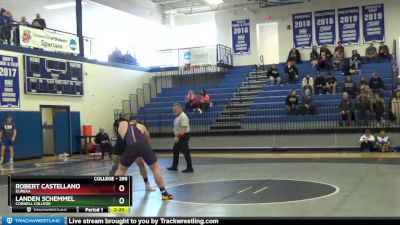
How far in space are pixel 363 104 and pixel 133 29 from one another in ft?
55.8

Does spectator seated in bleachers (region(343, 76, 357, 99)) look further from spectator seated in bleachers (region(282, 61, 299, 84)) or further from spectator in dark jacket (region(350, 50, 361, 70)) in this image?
spectator seated in bleachers (region(282, 61, 299, 84))

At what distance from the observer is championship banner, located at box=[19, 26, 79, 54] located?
21078mm

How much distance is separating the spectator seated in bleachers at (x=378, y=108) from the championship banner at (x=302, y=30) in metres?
9.92

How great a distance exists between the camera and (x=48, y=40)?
22.3 m

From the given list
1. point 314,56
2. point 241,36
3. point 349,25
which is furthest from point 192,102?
point 349,25

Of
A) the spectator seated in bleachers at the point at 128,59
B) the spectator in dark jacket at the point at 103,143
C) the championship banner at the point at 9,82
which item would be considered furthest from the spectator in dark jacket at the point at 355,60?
the championship banner at the point at 9,82

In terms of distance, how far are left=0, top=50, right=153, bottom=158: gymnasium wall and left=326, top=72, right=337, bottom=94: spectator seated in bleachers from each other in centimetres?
1147

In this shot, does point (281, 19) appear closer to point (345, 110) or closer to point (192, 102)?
point (192, 102)

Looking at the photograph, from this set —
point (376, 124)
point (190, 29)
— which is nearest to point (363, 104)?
point (376, 124)

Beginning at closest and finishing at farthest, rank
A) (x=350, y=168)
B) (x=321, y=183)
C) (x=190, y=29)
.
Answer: (x=321, y=183)
(x=350, y=168)
(x=190, y=29)

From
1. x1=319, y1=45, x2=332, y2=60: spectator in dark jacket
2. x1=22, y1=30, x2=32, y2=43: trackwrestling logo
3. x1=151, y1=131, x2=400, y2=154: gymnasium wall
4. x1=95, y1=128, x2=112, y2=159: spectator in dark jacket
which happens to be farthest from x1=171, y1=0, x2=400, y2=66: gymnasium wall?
x1=22, y1=30, x2=32, y2=43: trackwrestling logo

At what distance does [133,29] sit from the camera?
1270 inches

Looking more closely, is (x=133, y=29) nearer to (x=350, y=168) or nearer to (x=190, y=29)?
(x=190, y=29)

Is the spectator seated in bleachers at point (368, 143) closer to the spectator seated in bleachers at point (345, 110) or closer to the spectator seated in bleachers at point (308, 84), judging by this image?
the spectator seated in bleachers at point (345, 110)
